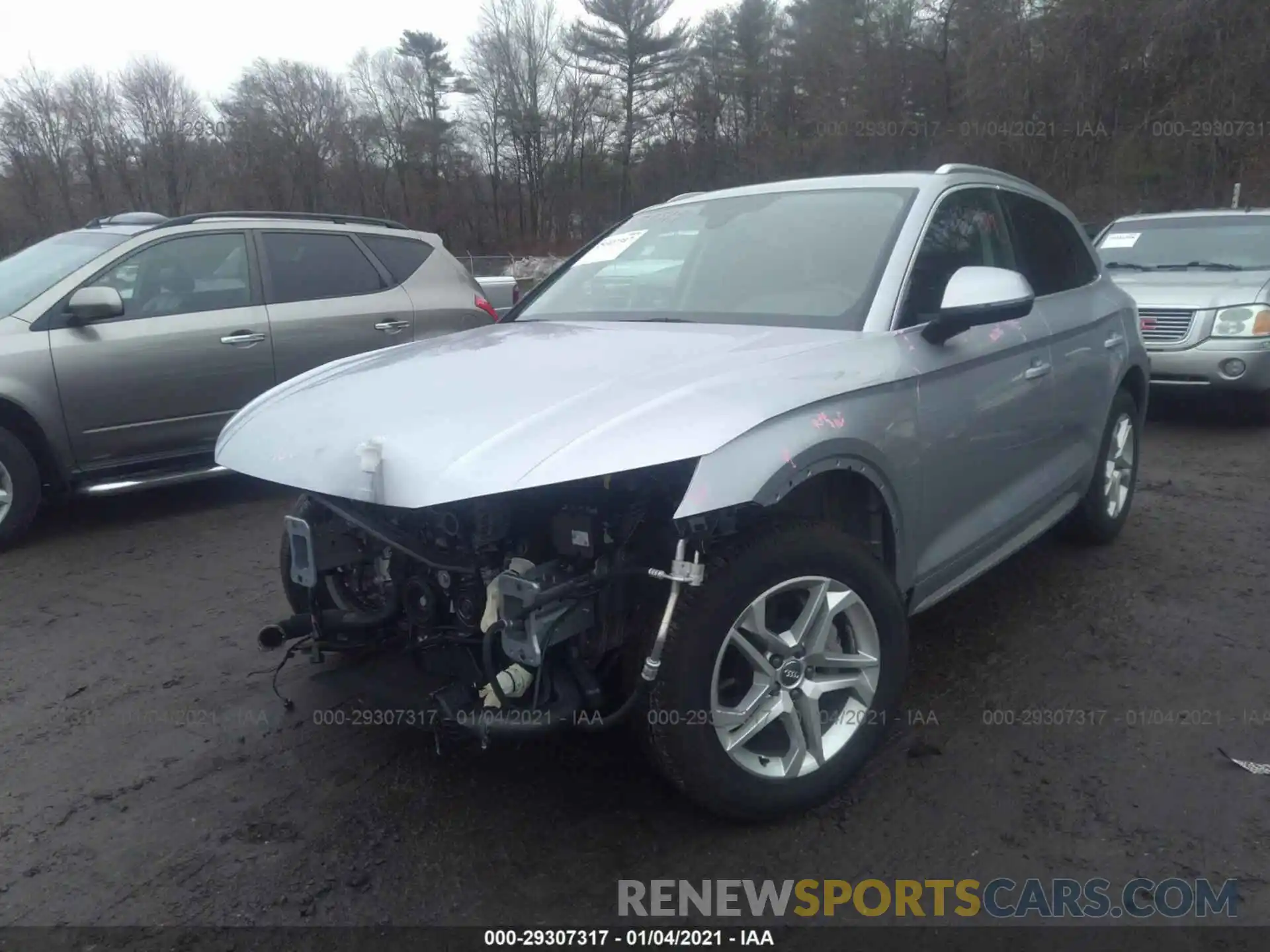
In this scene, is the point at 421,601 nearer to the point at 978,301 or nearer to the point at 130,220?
the point at 978,301

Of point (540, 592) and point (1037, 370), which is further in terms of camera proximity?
point (1037, 370)

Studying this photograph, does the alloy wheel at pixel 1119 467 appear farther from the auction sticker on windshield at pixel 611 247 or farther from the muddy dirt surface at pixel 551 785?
the auction sticker on windshield at pixel 611 247

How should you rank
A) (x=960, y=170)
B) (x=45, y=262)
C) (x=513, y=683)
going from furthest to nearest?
(x=45, y=262)
(x=960, y=170)
(x=513, y=683)

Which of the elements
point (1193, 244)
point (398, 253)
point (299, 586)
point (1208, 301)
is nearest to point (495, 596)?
point (299, 586)

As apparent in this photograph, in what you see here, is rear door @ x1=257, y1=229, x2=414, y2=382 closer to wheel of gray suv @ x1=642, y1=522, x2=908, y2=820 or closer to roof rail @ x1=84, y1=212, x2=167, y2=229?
roof rail @ x1=84, y1=212, x2=167, y2=229

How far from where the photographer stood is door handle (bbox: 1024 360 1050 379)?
356cm

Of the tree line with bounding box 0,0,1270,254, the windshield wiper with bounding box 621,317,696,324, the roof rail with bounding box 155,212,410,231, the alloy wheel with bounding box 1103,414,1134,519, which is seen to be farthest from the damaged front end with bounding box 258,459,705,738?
the tree line with bounding box 0,0,1270,254

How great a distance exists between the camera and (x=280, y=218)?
6.49 m

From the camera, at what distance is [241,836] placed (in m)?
2.62

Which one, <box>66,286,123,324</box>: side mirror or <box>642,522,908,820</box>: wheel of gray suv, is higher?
<box>66,286,123,324</box>: side mirror

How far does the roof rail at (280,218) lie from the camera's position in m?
6.04

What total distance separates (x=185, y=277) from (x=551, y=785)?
14.9 ft

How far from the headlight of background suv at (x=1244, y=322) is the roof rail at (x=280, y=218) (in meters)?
6.23
